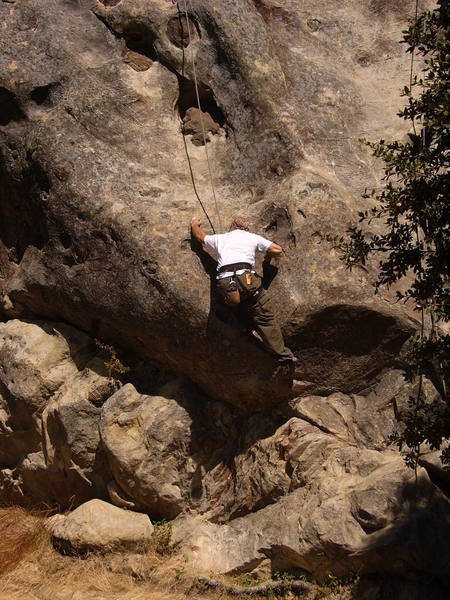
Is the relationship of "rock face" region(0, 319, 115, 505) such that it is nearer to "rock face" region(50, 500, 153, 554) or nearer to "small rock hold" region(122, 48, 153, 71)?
"rock face" region(50, 500, 153, 554)

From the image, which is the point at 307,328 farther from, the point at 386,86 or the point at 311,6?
the point at 311,6

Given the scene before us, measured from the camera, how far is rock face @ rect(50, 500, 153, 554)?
7.74m

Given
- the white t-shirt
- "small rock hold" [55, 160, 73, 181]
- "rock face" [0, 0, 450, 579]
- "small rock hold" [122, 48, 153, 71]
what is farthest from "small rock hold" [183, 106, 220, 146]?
the white t-shirt

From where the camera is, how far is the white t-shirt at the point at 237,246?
7289 millimetres

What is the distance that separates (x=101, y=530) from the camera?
7789 mm

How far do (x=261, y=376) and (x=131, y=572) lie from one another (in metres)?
2.43

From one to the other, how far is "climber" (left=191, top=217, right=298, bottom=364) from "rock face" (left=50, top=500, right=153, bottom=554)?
2397 millimetres

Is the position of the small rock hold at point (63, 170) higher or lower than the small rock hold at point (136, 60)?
lower

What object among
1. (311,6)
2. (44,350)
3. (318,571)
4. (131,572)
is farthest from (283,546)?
(311,6)

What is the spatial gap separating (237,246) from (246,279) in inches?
14.2

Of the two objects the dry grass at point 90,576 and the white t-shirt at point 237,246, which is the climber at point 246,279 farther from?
the dry grass at point 90,576

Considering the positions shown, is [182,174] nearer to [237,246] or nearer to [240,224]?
[240,224]

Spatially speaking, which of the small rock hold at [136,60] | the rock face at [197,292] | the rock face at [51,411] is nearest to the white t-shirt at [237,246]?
the rock face at [197,292]

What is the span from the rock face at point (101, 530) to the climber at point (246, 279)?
7.86 ft
